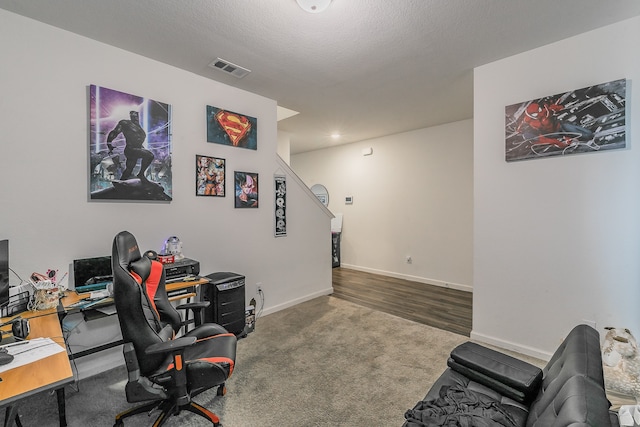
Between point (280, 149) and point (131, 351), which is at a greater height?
point (280, 149)

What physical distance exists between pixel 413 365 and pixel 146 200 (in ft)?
9.28

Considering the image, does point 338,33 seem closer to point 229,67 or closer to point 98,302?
point 229,67

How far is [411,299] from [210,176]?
3271mm

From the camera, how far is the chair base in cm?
174

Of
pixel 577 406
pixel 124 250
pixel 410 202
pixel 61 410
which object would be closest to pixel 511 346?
pixel 577 406

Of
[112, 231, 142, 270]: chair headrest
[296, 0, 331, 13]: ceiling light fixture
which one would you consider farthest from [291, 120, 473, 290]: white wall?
[112, 231, 142, 270]: chair headrest

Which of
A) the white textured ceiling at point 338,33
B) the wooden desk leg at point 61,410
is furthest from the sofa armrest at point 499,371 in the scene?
the wooden desk leg at point 61,410

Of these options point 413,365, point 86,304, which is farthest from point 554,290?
point 86,304

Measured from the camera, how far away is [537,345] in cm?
266

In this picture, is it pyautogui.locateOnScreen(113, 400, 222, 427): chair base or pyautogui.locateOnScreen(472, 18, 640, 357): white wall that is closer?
pyautogui.locateOnScreen(113, 400, 222, 427): chair base

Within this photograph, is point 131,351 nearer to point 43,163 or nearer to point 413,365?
point 43,163

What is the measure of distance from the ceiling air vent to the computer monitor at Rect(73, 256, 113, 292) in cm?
202

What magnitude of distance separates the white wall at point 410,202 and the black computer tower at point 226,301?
3.52m

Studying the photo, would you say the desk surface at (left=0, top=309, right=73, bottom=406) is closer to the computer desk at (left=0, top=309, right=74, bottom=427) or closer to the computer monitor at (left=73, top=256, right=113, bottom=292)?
the computer desk at (left=0, top=309, right=74, bottom=427)
